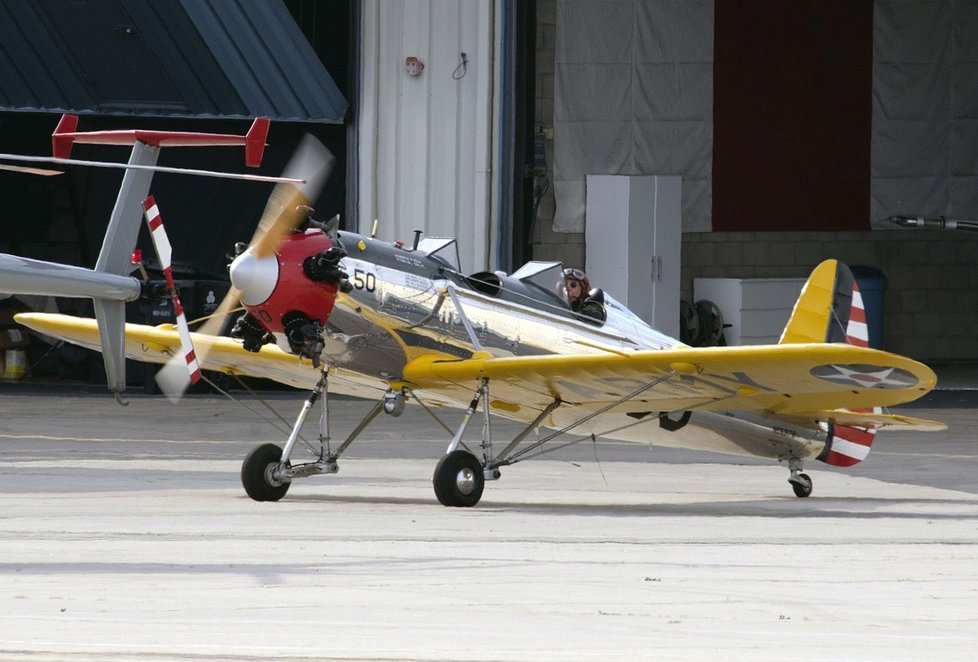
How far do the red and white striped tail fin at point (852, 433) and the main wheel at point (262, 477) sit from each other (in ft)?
15.1

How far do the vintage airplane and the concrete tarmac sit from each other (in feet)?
1.77

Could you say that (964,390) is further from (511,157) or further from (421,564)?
(421,564)

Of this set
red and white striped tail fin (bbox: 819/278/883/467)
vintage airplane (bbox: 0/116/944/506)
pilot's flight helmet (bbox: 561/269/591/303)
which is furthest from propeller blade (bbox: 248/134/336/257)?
red and white striped tail fin (bbox: 819/278/883/467)

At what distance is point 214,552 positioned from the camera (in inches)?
307

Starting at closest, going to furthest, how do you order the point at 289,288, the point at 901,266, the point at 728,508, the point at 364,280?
the point at 289,288 < the point at 364,280 < the point at 728,508 < the point at 901,266

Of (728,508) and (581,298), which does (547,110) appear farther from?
(728,508)

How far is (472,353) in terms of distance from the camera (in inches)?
437

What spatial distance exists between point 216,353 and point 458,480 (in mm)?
2716

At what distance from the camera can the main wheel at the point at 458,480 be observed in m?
10.5

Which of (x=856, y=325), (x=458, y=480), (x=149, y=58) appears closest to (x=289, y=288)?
(x=458, y=480)

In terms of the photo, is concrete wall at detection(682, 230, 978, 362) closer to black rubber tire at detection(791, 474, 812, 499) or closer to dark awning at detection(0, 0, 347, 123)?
dark awning at detection(0, 0, 347, 123)

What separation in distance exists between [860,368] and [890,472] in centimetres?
558

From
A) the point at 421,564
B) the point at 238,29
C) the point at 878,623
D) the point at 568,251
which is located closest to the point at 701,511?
the point at 421,564

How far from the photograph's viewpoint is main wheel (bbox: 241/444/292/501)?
10992 millimetres
